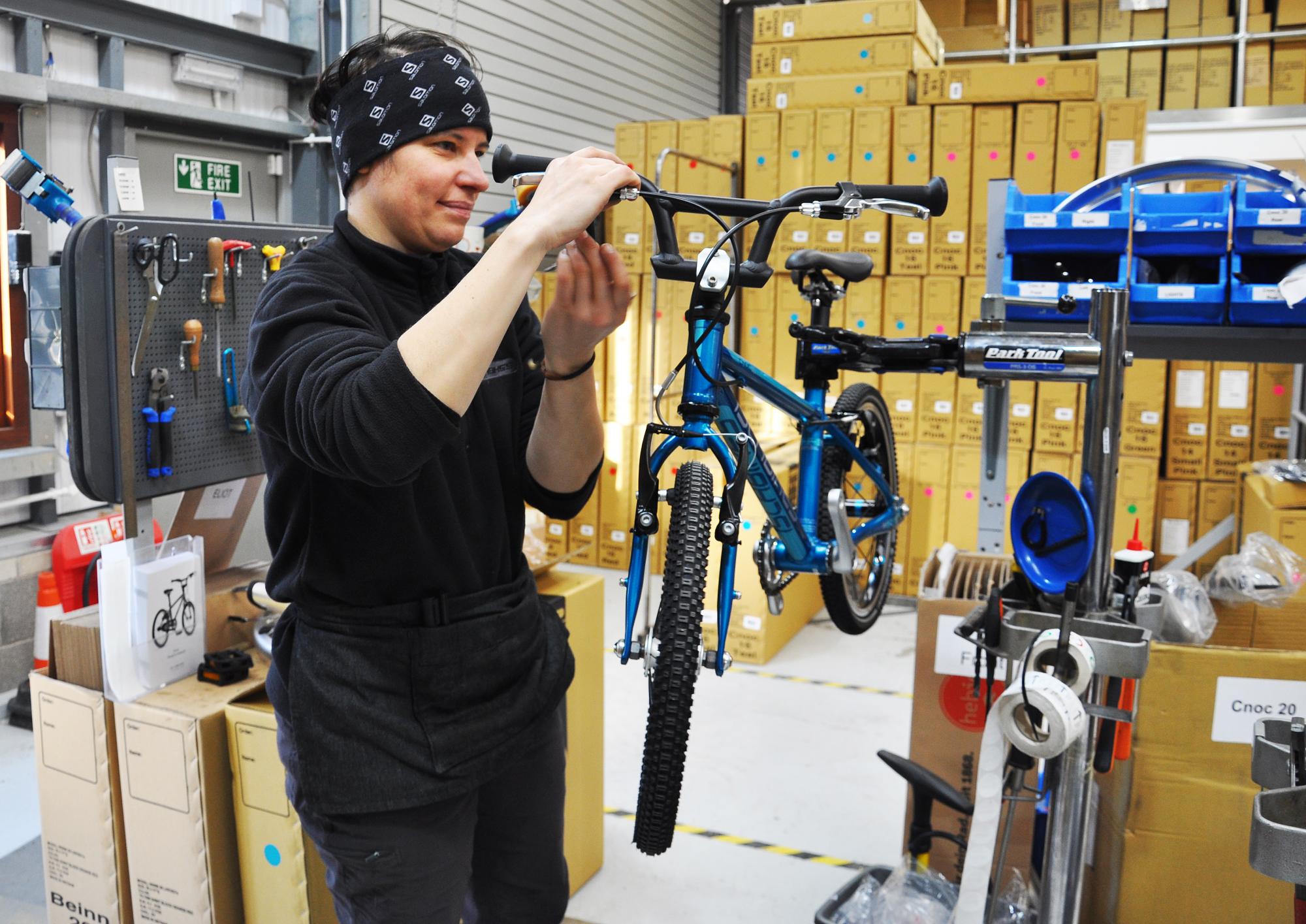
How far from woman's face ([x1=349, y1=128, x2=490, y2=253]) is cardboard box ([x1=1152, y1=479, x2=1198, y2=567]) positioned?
4536 mm

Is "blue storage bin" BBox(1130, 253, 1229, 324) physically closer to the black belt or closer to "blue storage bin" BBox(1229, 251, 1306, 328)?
"blue storage bin" BBox(1229, 251, 1306, 328)

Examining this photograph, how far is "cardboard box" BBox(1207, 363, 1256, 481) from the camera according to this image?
16.2 feet

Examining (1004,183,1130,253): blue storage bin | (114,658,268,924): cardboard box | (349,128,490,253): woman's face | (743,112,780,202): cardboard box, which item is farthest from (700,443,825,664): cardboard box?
(349,128,490,253): woman's face

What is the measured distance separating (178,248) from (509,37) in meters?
4.05

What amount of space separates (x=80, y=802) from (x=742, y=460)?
1638 mm

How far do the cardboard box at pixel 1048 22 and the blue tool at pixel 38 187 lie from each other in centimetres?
660

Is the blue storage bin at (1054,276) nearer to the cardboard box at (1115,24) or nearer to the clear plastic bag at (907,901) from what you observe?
the clear plastic bag at (907,901)

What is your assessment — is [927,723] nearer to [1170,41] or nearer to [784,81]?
[784,81]

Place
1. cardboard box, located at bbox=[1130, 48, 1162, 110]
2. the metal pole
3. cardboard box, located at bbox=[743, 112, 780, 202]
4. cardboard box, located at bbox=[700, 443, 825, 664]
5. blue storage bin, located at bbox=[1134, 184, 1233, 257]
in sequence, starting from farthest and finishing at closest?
cardboard box, located at bbox=[1130, 48, 1162, 110] < cardboard box, located at bbox=[743, 112, 780, 202] < cardboard box, located at bbox=[700, 443, 825, 664] < blue storage bin, located at bbox=[1134, 184, 1233, 257] < the metal pole

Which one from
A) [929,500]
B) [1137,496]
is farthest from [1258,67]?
[929,500]

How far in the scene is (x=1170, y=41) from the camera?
6.88 meters

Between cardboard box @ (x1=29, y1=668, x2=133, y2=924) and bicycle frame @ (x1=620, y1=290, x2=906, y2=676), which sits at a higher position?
bicycle frame @ (x1=620, y1=290, x2=906, y2=676)

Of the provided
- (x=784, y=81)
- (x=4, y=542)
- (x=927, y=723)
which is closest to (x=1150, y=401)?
(x=784, y=81)

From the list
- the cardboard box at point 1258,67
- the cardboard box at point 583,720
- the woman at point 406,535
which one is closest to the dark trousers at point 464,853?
the woman at point 406,535
